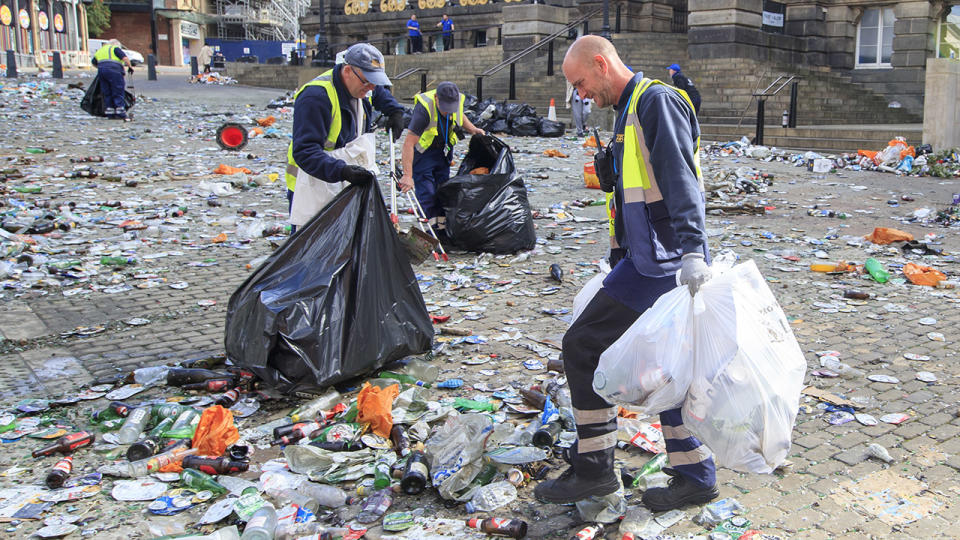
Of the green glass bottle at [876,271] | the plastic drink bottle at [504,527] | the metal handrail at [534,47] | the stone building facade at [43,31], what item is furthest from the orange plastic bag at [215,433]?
the stone building facade at [43,31]

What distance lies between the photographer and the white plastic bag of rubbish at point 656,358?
259cm

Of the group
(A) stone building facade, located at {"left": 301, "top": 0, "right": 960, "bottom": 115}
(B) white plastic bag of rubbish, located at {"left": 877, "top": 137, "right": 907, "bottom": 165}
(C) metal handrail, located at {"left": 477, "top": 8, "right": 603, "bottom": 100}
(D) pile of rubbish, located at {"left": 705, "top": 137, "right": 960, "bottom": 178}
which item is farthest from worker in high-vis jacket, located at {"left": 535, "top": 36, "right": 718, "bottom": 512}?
(C) metal handrail, located at {"left": 477, "top": 8, "right": 603, "bottom": 100}

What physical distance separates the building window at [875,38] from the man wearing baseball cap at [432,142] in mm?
19647

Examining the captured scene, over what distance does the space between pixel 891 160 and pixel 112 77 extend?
554 inches

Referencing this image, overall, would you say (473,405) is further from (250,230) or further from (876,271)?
(250,230)

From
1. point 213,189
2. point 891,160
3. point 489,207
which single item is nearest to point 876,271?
point 489,207

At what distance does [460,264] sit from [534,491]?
151 inches

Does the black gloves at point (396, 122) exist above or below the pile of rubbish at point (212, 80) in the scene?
below

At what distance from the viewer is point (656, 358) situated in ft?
8.54

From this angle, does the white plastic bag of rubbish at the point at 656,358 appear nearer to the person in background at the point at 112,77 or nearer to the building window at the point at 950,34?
the person in background at the point at 112,77

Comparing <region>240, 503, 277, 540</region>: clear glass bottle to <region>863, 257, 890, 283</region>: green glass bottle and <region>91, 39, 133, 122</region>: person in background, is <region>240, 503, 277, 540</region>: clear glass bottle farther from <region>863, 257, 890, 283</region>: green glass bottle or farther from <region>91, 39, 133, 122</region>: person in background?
<region>91, 39, 133, 122</region>: person in background

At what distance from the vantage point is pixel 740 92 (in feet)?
64.2

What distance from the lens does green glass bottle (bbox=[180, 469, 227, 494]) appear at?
3.25 metres

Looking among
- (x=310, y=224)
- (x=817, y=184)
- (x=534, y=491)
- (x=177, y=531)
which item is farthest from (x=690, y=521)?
(x=817, y=184)
